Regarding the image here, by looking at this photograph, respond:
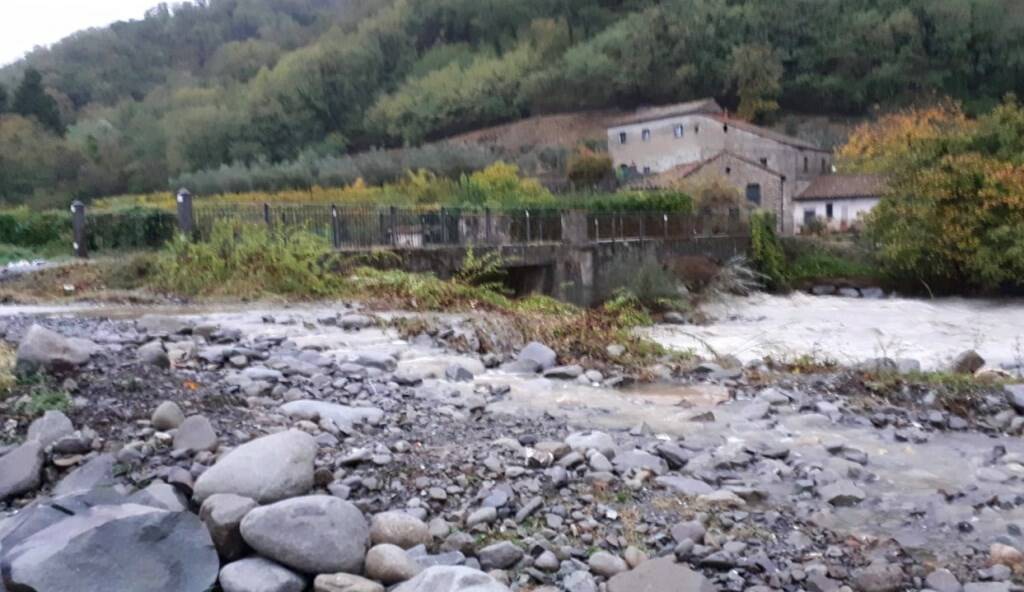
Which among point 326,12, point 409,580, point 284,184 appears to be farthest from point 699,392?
point 326,12

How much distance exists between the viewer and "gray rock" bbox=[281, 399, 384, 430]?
650cm

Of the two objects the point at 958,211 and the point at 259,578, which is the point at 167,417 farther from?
the point at 958,211

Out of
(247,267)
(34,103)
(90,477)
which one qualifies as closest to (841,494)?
(90,477)

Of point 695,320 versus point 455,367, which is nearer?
point 455,367

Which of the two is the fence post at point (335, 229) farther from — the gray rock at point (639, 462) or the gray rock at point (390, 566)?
the gray rock at point (390, 566)

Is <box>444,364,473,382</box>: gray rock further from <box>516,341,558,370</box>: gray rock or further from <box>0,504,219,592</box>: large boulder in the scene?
<box>0,504,219,592</box>: large boulder

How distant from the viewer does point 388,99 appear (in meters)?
80.2

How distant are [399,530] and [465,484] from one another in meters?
0.79

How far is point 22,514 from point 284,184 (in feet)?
139

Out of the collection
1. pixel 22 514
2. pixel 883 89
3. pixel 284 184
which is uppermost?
pixel 883 89

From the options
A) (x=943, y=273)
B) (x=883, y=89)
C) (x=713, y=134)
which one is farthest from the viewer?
(x=883, y=89)

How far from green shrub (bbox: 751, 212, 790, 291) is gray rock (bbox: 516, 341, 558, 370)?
821 inches

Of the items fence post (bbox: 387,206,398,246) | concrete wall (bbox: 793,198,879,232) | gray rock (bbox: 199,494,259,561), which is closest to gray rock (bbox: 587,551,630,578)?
gray rock (bbox: 199,494,259,561)

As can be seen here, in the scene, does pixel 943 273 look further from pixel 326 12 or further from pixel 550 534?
pixel 326 12
